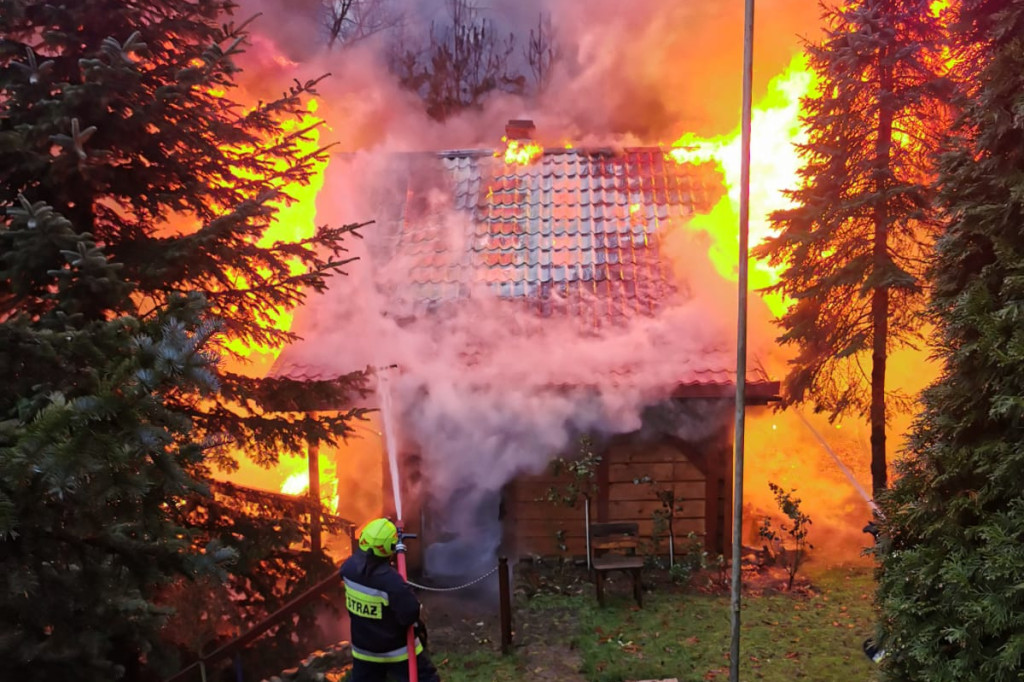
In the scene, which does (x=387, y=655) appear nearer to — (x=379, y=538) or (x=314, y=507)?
(x=379, y=538)

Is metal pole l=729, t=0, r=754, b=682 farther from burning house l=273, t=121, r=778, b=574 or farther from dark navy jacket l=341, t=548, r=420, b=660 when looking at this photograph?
burning house l=273, t=121, r=778, b=574

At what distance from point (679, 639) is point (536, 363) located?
12.0 ft

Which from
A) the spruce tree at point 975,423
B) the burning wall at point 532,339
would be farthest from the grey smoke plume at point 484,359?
the spruce tree at point 975,423

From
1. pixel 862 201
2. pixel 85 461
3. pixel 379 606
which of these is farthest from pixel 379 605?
pixel 862 201

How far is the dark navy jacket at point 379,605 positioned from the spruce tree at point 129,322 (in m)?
0.84

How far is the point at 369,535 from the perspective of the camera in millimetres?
4234

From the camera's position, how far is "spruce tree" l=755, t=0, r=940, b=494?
814 cm

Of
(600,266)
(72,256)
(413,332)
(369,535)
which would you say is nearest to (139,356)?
(72,256)

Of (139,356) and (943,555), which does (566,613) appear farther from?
(139,356)

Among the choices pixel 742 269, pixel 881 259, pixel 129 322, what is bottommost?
pixel 129 322

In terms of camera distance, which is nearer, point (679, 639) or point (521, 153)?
point (679, 639)

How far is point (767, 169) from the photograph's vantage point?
9.62m

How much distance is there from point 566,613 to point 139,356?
628 cm

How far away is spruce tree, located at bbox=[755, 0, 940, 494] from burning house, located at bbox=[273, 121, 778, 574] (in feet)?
4.30
